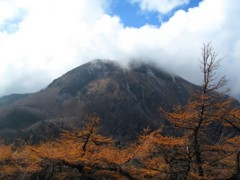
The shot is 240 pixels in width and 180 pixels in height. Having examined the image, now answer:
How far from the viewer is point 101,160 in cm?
3406

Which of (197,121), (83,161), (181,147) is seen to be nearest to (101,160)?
(83,161)

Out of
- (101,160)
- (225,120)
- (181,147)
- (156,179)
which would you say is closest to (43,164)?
(101,160)

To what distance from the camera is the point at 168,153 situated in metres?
33.2

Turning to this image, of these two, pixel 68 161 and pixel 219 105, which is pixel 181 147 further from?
pixel 68 161

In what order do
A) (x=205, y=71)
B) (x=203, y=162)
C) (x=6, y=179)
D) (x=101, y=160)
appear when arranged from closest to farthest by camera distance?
(x=205, y=71) < (x=203, y=162) < (x=101, y=160) < (x=6, y=179)

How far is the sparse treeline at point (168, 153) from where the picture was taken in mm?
28812

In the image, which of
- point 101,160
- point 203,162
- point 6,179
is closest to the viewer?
point 203,162

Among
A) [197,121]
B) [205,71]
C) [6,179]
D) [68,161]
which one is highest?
[205,71]

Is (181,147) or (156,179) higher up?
(181,147)

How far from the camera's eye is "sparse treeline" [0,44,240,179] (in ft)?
94.5

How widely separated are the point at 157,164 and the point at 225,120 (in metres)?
7.50

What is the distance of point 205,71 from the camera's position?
28172 millimetres

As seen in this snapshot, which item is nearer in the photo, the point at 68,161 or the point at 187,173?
the point at 187,173

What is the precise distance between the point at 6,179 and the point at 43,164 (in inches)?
274
